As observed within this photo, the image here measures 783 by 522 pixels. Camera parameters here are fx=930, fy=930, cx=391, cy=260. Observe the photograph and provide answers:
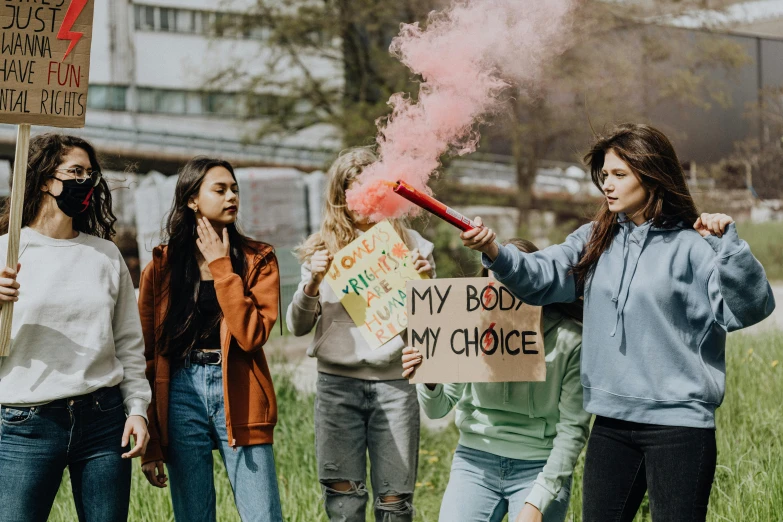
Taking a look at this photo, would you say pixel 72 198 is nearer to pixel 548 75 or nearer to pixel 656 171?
pixel 656 171

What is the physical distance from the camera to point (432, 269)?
12.5 ft

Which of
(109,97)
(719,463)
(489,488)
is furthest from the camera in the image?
(109,97)

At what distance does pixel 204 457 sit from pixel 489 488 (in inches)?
40.9

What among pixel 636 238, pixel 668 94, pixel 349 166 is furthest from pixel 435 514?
pixel 668 94

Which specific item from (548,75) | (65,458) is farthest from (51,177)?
(548,75)

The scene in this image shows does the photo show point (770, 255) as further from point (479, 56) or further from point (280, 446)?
point (479, 56)

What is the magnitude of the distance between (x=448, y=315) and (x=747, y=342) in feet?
14.2

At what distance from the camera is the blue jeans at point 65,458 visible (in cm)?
294

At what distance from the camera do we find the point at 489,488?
330 cm

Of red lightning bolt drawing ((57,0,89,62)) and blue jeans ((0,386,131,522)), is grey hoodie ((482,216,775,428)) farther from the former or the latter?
red lightning bolt drawing ((57,0,89,62))

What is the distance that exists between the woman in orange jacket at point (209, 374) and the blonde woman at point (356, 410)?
0.34 meters

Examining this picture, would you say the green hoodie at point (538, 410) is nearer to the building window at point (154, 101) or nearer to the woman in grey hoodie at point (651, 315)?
the woman in grey hoodie at point (651, 315)

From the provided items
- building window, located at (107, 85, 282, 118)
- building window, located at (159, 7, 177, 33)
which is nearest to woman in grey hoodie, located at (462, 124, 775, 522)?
building window, located at (107, 85, 282, 118)

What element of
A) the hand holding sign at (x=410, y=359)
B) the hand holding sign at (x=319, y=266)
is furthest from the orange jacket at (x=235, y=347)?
the hand holding sign at (x=410, y=359)
